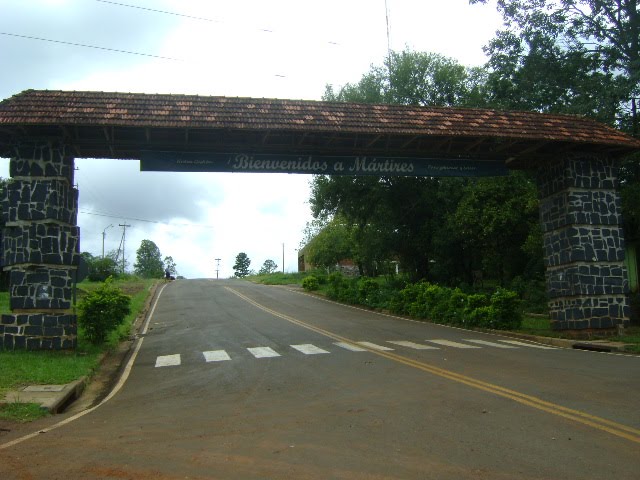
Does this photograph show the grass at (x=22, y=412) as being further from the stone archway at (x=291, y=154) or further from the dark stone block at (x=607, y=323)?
the dark stone block at (x=607, y=323)

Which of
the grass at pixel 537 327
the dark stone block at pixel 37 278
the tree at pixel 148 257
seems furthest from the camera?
the tree at pixel 148 257

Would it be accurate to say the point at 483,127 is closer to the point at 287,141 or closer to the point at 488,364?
the point at 287,141

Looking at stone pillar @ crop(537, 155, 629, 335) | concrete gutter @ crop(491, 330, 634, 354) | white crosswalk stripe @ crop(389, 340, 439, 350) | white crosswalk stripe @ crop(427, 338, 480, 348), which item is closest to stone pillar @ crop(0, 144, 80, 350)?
white crosswalk stripe @ crop(389, 340, 439, 350)

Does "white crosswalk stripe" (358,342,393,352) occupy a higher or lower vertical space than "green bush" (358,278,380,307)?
lower

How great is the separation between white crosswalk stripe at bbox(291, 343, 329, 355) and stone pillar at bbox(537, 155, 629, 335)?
8450mm

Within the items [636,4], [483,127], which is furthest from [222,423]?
[636,4]

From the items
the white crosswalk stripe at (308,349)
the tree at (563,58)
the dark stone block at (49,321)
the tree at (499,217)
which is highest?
the tree at (563,58)

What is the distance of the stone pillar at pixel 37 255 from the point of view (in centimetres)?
1570

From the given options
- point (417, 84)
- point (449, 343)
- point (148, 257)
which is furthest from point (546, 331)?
point (148, 257)

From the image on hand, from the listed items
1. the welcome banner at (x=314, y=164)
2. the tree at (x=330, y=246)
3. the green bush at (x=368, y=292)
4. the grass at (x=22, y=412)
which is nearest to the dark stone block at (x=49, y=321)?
the welcome banner at (x=314, y=164)

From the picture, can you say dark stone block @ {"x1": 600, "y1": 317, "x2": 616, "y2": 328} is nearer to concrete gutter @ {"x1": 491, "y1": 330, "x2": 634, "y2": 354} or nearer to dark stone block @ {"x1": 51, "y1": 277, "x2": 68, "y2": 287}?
concrete gutter @ {"x1": 491, "y1": 330, "x2": 634, "y2": 354}

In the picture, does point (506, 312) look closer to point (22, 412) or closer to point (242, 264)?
point (22, 412)

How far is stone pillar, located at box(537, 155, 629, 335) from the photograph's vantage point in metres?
19.1

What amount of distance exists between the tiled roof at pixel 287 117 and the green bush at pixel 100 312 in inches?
200
